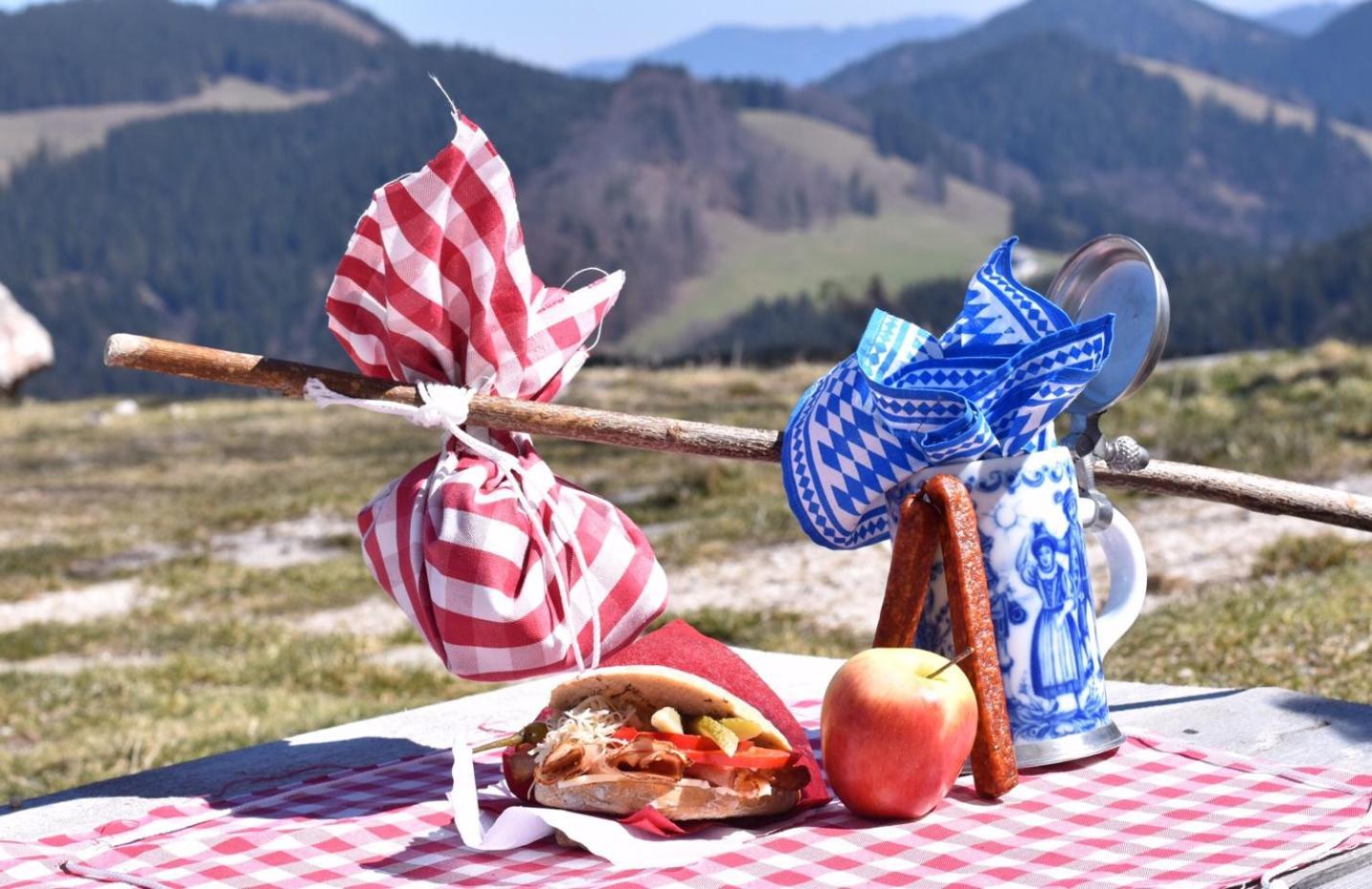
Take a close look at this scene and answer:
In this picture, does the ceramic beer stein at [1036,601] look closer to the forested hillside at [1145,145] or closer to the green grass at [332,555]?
the green grass at [332,555]

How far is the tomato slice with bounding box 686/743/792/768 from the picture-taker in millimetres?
2152

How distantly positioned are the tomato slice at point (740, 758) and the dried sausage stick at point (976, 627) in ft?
1.01

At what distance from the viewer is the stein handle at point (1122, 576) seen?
2.59 m

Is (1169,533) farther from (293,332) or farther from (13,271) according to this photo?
(13,271)

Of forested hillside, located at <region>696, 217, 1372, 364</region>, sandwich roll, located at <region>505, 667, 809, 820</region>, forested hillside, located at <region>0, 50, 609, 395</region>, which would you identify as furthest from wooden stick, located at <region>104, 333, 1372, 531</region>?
forested hillside, located at <region>0, 50, 609, 395</region>

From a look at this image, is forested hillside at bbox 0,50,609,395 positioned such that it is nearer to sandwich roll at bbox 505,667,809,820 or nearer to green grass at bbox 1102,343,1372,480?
green grass at bbox 1102,343,1372,480

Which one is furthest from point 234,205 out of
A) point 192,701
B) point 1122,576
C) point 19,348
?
point 1122,576

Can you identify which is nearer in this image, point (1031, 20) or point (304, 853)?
point (304, 853)

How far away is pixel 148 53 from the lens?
118625 millimetres

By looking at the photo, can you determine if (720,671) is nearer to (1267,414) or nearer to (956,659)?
(956,659)

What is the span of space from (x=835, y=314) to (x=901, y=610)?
123ft

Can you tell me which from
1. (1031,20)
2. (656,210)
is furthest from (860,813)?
(1031,20)

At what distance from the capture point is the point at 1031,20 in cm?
18012

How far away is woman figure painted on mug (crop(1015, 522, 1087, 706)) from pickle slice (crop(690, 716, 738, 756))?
497 mm
